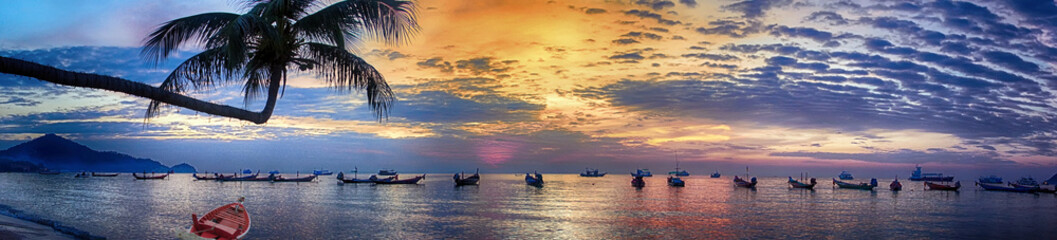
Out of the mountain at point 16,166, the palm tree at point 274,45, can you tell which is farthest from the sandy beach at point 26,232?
the mountain at point 16,166

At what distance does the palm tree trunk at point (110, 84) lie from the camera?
182 inches

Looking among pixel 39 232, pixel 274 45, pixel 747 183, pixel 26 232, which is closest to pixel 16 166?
pixel 39 232

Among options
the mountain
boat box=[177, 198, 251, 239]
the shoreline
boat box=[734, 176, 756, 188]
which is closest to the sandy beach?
the shoreline

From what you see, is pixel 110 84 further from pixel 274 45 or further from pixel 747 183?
pixel 747 183

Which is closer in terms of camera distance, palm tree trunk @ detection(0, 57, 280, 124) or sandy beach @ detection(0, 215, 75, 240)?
palm tree trunk @ detection(0, 57, 280, 124)

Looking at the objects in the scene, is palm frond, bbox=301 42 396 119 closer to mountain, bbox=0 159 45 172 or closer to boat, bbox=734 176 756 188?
boat, bbox=734 176 756 188

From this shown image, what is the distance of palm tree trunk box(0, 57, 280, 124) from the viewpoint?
182 inches

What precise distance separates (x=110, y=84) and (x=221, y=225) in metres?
6.16

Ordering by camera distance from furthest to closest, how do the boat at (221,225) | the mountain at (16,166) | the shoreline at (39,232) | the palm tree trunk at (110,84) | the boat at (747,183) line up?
the mountain at (16,166) → the boat at (747,183) → the shoreline at (39,232) → the boat at (221,225) → the palm tree trunk at (110,84)

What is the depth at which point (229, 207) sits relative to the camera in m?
11.5

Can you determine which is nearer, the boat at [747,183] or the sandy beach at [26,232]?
the sandy beach at [26,232]

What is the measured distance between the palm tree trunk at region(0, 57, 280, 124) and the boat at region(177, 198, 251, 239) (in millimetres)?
4129

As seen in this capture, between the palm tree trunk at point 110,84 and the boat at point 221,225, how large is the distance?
413 centimetres

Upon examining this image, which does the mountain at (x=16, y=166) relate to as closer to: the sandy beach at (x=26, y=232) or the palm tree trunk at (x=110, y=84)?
the sandy beach at (x=26, y=232)
